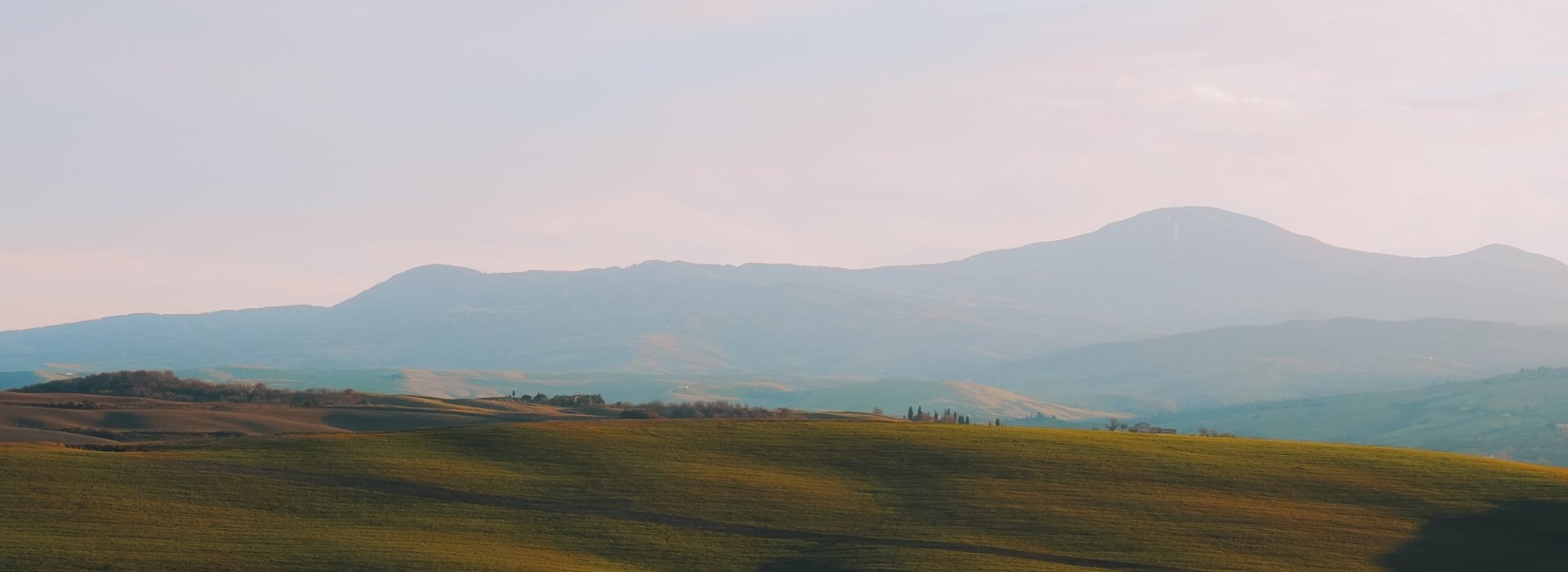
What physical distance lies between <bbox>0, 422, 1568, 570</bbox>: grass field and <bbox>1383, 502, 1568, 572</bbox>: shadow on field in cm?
16

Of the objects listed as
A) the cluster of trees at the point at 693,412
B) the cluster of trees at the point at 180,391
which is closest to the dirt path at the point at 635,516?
the cluster of trees at the point at 693,412

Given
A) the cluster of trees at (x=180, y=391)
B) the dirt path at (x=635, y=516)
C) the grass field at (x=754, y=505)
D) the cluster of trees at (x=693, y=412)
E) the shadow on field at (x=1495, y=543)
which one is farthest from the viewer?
the cluster of trees at (x=180, y=391)

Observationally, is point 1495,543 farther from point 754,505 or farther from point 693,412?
point 693,412

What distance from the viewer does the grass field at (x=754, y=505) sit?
6500cm

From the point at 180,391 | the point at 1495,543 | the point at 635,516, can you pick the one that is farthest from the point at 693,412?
the point at 1495,543

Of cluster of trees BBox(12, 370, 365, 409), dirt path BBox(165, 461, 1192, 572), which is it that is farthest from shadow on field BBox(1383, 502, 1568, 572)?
cluster of trees BBox(12, 370, 365, 409)

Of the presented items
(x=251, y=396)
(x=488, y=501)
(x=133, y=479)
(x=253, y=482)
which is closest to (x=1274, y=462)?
(x=488, y=501)

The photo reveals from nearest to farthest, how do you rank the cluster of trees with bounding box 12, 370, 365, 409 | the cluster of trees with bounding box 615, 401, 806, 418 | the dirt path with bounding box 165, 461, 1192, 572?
the dirt path with bounding box 165, 461, 1192, 572 → the cluster of trees with bounding box 615, 401, 806, 418 → the cluster of trees with bounding box 12, 370, 365, 409

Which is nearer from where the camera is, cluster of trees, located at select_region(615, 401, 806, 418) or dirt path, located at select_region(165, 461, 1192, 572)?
dirt path, located at select_region(165, 461, 1192, 572)

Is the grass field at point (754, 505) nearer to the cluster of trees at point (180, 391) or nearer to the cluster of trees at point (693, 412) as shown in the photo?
the cluster of trees at point (693, 412)

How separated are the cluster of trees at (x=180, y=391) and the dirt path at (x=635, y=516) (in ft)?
313

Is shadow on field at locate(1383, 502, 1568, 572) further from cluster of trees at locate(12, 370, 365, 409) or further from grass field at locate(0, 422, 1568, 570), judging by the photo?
cluster of trees at locate(12, 370, 365, 409)

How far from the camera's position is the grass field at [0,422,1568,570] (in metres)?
65.0

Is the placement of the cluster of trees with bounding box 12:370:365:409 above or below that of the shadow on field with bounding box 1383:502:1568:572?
above
